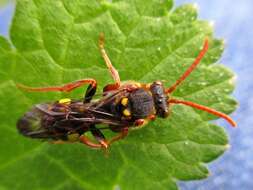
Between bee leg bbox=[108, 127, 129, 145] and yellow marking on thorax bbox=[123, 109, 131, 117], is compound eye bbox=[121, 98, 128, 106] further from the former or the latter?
bee leg bbox=[108, 127, 129, 145]

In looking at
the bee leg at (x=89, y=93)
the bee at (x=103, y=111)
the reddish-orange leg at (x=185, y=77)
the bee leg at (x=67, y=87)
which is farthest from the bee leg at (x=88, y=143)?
the reddish-orange leg at (x=185, y=77)

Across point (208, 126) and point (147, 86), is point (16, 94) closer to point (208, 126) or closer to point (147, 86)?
point (147, 86)

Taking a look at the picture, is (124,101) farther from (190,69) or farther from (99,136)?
(190,69)

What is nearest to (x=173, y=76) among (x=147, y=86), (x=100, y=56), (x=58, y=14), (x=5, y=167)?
(x=147, y=86)

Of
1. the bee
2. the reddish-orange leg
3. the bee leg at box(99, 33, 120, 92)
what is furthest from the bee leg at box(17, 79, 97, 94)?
the reddish-orange leg

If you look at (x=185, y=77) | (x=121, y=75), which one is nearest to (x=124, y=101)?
(x=121, y=75)

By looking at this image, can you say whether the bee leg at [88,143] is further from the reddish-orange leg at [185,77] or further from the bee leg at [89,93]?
the reddish-orange leg at [185,77]

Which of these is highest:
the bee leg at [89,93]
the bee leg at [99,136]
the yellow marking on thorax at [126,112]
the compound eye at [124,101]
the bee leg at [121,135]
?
the bee leg at [89,93]
